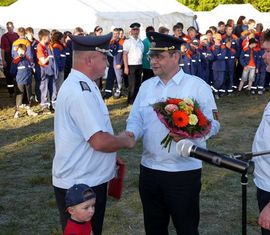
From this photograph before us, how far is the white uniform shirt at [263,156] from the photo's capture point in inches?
125

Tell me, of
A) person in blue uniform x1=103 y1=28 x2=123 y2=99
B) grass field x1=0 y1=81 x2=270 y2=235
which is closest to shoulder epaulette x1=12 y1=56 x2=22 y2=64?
grass field x1=0 y1=81 x2=270 y2=235

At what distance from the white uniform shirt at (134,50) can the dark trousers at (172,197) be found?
30.4 ft

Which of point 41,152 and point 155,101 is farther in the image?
point 41,152

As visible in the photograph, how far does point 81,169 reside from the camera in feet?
11.2

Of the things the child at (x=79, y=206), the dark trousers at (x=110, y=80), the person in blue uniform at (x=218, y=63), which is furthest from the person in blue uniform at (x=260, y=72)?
the child at (x=79, y=206)

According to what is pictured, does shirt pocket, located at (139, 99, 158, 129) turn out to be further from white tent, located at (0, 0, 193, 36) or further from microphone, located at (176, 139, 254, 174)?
white tent, located at (0, 0, 193, 36)

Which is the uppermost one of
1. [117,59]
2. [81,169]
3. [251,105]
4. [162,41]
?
[162,41]

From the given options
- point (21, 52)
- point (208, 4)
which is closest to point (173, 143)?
point (21, 52)

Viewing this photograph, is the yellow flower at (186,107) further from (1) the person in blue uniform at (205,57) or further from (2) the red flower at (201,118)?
(1) the person in blue uniform at (205,57)

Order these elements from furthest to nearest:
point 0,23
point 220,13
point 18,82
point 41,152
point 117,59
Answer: point 220,13
point 0,23
point 117,59
point 18,82
point 41,152

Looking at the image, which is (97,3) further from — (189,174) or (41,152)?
(189,174)

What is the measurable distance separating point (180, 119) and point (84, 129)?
0.66m

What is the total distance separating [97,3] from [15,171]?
12259 mm

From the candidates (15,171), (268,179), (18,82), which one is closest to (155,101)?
(268,179)
